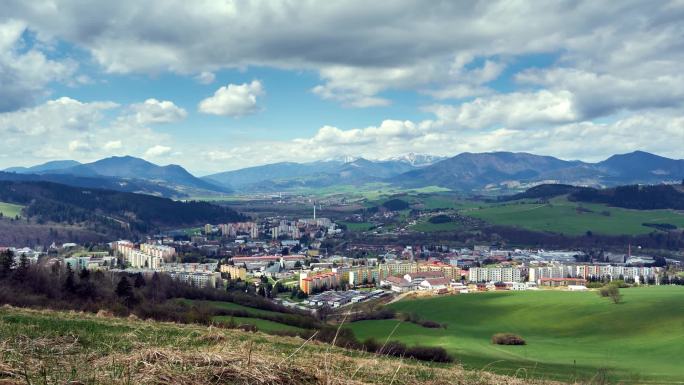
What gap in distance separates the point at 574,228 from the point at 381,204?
87344 millimetres

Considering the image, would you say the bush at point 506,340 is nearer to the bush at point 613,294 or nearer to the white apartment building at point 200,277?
the bush at point 613,294

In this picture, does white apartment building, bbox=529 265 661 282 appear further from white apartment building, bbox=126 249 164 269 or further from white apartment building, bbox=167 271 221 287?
white apartment building, bbox=126 249 164 269

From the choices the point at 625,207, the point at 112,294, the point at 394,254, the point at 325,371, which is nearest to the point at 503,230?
the point at 394,254

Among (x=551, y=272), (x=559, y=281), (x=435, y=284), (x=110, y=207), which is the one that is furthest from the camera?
(x=110, y=207)

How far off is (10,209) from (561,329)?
457 feet

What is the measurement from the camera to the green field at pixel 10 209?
4990 inches

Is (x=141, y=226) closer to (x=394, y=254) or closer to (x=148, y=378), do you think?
(x=394, y=254)

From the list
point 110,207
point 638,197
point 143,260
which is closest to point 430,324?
point 143,260

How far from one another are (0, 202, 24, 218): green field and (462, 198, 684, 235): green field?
395 feet

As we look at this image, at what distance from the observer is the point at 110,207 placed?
155000 mm

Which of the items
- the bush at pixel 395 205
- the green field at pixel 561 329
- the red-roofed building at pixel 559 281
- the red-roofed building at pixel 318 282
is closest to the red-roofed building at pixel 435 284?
the green field at pixel 561 329

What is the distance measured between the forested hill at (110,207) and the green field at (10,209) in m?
2.18

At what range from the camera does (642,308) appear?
42.4 meters

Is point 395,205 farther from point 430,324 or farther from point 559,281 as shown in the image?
point 430,324
